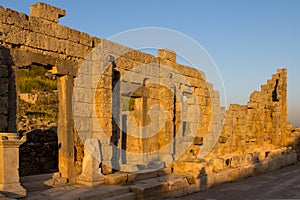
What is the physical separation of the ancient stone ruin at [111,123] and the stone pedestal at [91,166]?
25mm

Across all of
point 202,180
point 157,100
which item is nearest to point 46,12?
point 157,100

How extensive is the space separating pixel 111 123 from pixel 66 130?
138 centimetres

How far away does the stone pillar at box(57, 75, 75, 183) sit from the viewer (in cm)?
819

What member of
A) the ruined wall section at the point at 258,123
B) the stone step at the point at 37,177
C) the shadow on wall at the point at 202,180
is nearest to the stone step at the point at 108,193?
the stone step at the point at 37,177

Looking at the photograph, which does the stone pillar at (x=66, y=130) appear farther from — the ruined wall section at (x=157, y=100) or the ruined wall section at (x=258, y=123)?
the ruined wall section at (x=258, y=123)

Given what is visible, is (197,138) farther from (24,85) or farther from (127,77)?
(24,85)

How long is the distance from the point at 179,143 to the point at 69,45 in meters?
A: 6.27

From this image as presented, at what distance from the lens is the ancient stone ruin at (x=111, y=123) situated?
725 cm

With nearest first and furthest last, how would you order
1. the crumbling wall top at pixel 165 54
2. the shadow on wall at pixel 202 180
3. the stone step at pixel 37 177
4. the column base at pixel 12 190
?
the column base at pixel 12 190 < the stone step at pixel 37 177 < the shadow on wall at pixel 202 180 < the crumbling wall top at pixel 165 54

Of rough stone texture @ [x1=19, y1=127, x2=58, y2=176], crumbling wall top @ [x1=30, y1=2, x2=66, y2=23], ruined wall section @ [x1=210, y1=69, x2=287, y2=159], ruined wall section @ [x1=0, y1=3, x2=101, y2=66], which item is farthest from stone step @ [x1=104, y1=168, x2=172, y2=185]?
ruined wall section @ [x1=210, y1=69, x2=287, y2=159]

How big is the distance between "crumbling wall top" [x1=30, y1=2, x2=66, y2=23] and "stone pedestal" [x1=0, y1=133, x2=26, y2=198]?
3346 millimetres

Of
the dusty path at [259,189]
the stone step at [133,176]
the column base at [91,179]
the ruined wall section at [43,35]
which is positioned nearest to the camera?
the ruined wall section at [43,35]

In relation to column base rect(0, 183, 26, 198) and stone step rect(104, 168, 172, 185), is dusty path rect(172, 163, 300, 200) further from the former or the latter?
column base rect(0, 183, 26, 198)

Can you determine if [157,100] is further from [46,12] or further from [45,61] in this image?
[46,12]
